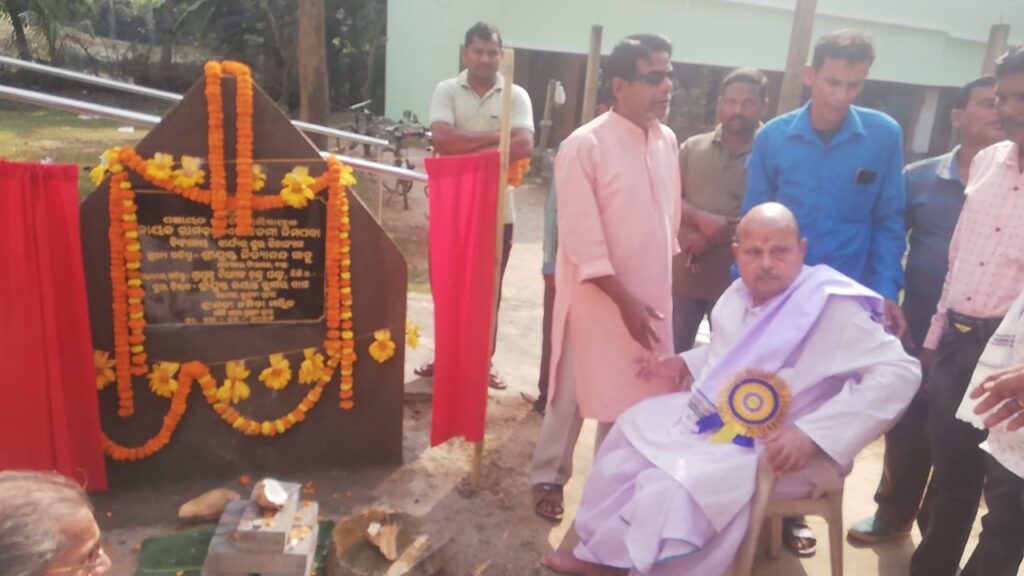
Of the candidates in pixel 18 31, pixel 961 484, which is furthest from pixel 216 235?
pixel 18 31

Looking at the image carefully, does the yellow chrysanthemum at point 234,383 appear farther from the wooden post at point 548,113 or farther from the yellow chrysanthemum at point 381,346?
the wooden post at point 548,113

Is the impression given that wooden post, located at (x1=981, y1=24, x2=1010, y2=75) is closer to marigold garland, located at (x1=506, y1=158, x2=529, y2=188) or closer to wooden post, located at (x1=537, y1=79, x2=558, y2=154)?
wooden post, located at (x1=537, y1=79, x2=558, y2=154)

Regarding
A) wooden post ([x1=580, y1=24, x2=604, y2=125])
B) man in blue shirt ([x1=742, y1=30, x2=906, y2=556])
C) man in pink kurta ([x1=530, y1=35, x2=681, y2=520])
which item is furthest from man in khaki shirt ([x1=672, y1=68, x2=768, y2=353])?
wooden post ([x1=580, y1=24, x2=604, y2=125])

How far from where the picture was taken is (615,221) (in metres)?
3.28

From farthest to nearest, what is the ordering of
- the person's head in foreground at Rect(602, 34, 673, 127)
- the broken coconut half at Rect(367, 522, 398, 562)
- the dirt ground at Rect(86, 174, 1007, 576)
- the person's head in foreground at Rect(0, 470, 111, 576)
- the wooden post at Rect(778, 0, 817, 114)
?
the wooden post at Rect(778, 0, 817, 114) → the dirt ground at Rect(86, 174, 1007, 576) → the person's head in foreground at Rect(602, 34, 673, 127) → the broken coconut half at Rect(367, 522, 398, 562) → the person's head in foreground at Rect(0, 470, 111, 576)

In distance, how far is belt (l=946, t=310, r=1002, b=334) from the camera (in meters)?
2.71

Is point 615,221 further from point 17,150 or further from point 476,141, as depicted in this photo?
point 17,150

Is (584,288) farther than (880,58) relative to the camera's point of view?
No

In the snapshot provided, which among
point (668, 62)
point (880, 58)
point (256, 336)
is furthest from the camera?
point (880, 58)

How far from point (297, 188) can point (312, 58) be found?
484 cm

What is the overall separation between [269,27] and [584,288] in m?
19.7

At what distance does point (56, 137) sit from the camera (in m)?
13.9

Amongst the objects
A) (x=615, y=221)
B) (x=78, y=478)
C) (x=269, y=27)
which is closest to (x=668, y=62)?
(x=615, y=221)

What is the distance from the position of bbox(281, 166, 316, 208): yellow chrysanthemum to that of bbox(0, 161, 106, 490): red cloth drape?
77 centimetres
